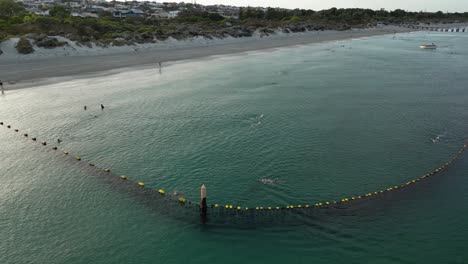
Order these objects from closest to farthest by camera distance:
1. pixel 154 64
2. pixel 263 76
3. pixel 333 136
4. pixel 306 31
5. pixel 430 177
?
1. pixel 430 177
2. pixel 333 136
3. pixel 263 76
4. pixel 154 64
5. pixel 306 31

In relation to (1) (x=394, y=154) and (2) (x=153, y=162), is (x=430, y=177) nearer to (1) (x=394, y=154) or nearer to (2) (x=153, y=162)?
(1) (x=394, y=154)

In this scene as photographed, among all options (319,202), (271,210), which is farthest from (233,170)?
(319,202)

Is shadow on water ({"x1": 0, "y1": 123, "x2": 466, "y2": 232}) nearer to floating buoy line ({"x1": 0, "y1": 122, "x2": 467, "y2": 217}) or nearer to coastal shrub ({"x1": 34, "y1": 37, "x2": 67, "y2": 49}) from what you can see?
floating buoy line ({"x1": 0, "y1": 122, "x2": 467, "y2": 217})

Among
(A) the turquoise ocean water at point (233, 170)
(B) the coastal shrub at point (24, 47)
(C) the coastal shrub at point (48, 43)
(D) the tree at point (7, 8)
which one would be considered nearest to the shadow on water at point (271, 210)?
(A) the turquoise ocean water at point (233, 170)

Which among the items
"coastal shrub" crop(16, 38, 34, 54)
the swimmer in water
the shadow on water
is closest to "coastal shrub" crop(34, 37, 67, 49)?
"coastal shrub" crop(16, 38, 34, 54)

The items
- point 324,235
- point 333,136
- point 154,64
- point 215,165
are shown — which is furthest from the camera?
point 154,64

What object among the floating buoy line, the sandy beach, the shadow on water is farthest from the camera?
the sandy beach

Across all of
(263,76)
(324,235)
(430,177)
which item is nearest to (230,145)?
(324,235)

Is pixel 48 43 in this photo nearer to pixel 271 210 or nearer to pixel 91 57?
pixel 91 57
